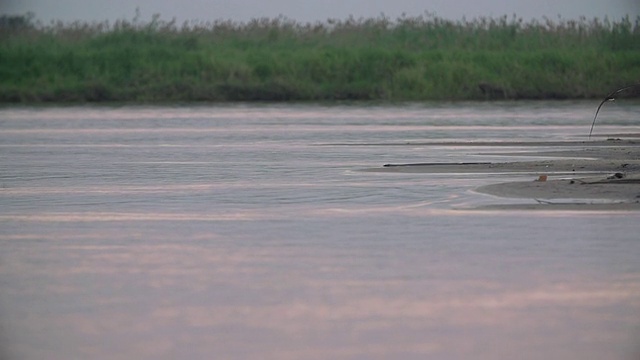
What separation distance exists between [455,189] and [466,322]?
7.94 metres

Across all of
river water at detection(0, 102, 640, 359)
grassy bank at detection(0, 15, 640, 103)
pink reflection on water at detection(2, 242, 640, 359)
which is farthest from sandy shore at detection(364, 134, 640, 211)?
grassy bank at detection(0, 15, 640, 103)

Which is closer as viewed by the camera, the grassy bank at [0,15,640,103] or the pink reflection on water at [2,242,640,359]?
the pink reflection on water at [2,242,640,359]

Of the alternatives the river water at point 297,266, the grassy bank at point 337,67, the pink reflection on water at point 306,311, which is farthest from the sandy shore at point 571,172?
the grassy bank at point 337,67

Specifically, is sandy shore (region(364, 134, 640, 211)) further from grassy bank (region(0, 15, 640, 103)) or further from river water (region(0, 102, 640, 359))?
grassy bank (region(0, 15, 640, 103))

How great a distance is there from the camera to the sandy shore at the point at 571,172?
14.8 metres

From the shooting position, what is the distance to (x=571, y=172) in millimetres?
18531

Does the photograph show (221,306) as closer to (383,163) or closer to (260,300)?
(260,300)

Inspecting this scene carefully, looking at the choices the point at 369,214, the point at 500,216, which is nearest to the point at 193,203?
the point at 369,214

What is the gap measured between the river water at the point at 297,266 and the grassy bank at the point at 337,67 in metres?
23.5

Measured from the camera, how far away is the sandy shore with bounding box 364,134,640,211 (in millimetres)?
14797

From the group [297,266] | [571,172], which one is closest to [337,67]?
[571,172]

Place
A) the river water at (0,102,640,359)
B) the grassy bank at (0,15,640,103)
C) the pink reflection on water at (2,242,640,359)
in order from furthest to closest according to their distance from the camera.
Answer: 1. the grassy bank at (0,15,640,103)
2. the river water at (0,102,640,359)
3. the pink reflection on water at (2,242,640,359)

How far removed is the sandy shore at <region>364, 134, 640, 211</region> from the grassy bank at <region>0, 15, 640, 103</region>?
67.4 feet

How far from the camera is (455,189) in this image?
54.4 feet
